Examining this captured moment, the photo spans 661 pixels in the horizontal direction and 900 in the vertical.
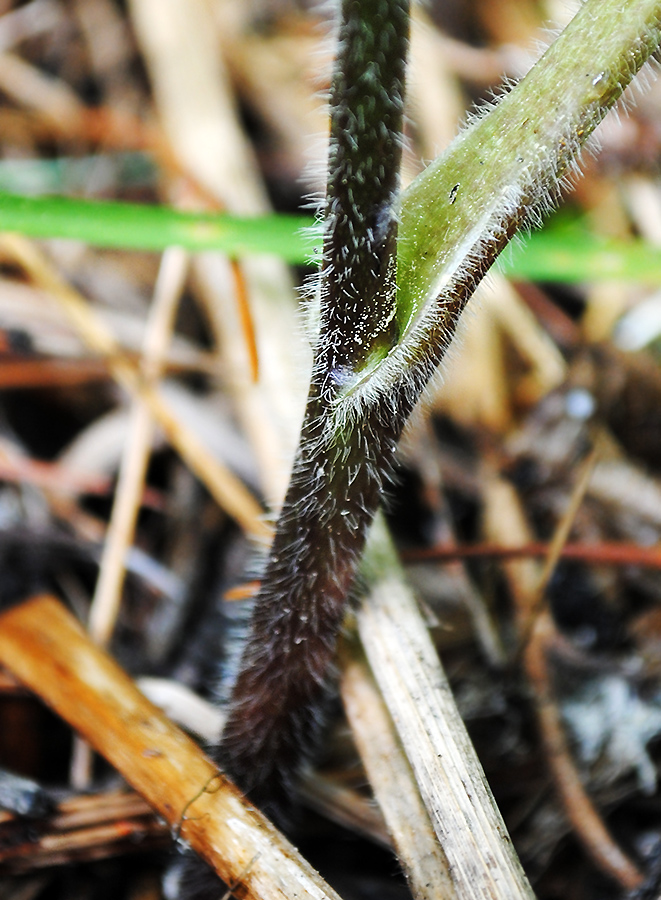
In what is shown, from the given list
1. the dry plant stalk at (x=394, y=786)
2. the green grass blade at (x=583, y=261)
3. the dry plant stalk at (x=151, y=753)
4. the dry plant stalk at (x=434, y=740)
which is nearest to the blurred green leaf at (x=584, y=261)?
the green grass blade at (x=583, y=261)

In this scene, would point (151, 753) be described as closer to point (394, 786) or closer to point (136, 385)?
point (394, 786)

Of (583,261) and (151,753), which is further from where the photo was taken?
(583,261)

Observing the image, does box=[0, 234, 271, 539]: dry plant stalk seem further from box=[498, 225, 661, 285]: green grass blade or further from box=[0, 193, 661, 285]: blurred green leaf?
box=[498, 225, 661, 285]: green grass blade

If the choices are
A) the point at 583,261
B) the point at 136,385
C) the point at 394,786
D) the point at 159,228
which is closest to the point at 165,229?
the point at 159,228

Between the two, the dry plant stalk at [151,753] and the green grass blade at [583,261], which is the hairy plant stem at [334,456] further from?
the green grass blade at [583,261]

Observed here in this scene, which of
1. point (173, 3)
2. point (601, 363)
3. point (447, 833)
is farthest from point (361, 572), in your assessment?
point (173, 3)

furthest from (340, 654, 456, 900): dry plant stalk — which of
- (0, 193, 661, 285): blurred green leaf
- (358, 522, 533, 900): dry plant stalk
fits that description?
(0, 193, 661, 285): blurred green leaf
